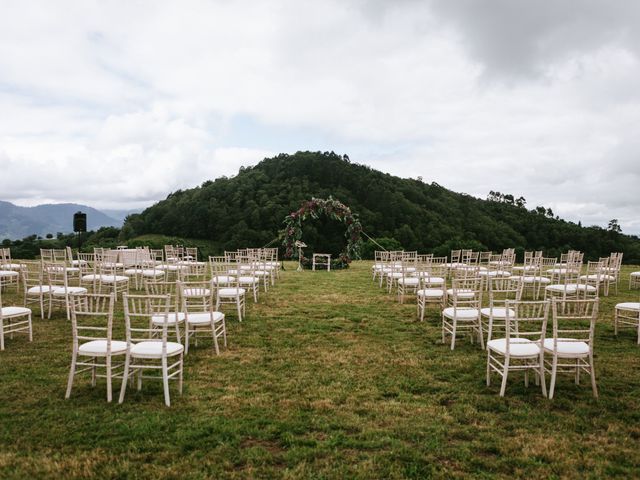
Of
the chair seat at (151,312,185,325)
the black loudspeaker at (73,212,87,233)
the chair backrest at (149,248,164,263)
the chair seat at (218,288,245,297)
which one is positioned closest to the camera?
the chair seat at (151,312,185,325)

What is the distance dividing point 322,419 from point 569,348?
2.80 metres

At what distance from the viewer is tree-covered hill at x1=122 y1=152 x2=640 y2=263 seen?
3102 cm

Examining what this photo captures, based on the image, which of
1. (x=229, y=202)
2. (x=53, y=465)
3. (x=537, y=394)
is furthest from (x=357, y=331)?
(x=229, y=202)

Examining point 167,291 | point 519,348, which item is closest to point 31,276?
point 167,291

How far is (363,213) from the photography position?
32.5m

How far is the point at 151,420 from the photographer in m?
4.03

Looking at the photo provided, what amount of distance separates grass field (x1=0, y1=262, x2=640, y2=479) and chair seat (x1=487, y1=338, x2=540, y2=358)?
0.48m

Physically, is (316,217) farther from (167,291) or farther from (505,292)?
(505,292)

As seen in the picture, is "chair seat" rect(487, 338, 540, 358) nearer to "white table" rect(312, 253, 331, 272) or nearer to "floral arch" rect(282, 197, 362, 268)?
"white table" rect(312, 253, 331, 272)

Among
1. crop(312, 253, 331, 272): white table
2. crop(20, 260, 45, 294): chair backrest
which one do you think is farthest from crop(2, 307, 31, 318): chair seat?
crop(312, 253, 331, 272): white table

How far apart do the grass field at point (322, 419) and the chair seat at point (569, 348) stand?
0.49 metres

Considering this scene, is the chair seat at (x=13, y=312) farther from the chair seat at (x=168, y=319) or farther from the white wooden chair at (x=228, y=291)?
the white wooden chair at (x=228, y=291)

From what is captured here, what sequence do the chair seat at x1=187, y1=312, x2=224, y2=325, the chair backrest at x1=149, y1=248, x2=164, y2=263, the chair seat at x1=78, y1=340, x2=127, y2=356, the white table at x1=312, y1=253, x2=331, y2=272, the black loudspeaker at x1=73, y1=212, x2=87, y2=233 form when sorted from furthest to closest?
the white table at x1=312, y1=253, x2=331, y2=272 < the black loudspeaker at x1=73, y1=212, x2=87, y2=233 < the chair backrest at x1=149, y1=248, x2=164, y2=263 < the chair seat at x1=187, y1=312, x2=224, y2=325 < the chair seat at x1=78, y1=340, x2=127, y2=356

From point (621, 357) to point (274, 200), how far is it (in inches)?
1130
